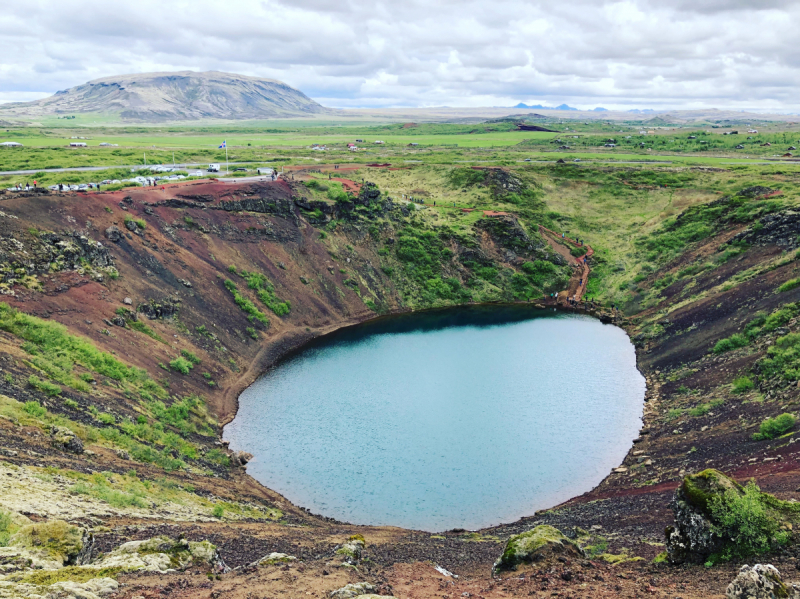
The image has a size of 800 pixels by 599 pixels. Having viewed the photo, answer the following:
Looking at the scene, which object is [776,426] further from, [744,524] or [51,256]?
[51,256]

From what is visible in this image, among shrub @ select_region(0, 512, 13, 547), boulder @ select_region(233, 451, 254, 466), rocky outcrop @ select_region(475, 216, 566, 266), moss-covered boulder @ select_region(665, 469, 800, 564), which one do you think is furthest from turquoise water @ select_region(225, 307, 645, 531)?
rocky outcrop @ select_region(475, 216, 566, 266)

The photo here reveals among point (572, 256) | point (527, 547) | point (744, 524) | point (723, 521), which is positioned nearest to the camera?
point (744, 524)

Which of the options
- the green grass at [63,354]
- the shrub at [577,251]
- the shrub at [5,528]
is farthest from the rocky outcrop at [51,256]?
the shrub at [577,251]

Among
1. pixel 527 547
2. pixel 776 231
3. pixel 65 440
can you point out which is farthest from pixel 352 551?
pixel 776 231

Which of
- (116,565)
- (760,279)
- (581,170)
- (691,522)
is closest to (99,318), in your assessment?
(116,565)

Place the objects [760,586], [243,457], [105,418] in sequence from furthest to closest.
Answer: [243,457] < [105,418] < [760,586]

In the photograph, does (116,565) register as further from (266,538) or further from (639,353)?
(639,353)
